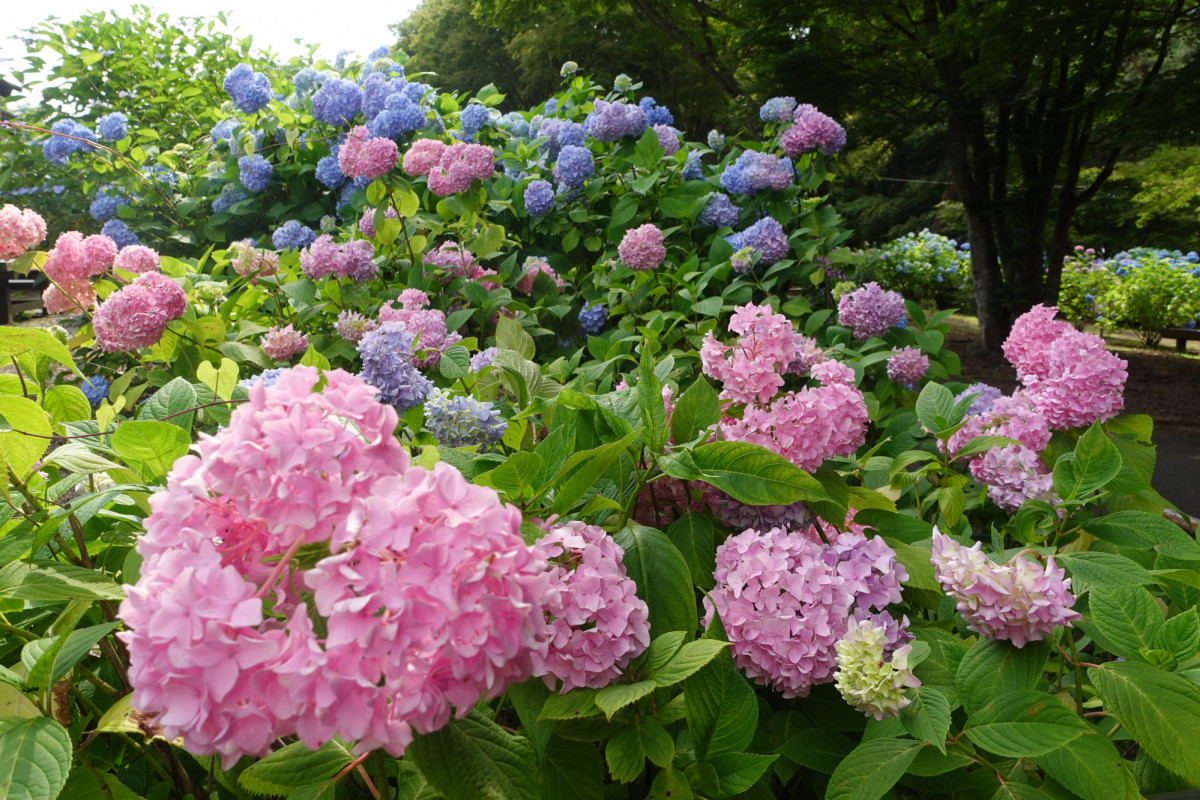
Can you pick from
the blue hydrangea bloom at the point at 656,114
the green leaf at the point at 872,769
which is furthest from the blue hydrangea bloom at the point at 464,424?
the blue hydrangea bloom at the point at 656,114

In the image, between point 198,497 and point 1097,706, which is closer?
point 198,497

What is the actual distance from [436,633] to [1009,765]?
2.42 feet

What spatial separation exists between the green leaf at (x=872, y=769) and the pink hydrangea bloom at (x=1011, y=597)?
177 millimetres

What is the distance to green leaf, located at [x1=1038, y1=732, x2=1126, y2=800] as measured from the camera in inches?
30.7

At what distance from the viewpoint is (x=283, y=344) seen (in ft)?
6.90

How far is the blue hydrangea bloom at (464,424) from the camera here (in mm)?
1217

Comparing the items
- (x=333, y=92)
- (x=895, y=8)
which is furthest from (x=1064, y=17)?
(x=333, y=92)

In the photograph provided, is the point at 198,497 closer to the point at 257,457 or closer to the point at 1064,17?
the point at 257,457

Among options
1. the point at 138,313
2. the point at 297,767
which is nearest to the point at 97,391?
the point at 138,313

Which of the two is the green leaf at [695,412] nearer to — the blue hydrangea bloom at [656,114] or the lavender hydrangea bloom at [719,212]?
the lavender hydrangea bloom at [719,212]

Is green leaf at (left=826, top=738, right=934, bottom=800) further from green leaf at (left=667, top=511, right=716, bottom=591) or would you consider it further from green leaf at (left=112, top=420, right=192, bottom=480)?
green leaf at (left=112, top=420, right=192, bottom=480)

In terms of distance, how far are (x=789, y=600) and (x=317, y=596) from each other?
59 centimetres

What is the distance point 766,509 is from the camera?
1066 millimetres

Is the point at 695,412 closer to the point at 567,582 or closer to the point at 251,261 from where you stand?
the point at 567,582
